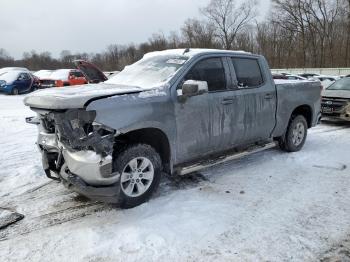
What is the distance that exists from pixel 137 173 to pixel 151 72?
5.33ft

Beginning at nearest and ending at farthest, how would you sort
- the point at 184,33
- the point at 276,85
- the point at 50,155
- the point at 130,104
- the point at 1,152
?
the point at 130,104
the point at 50,155
the point at 276,85
the point at 1,152
the point at 184,33

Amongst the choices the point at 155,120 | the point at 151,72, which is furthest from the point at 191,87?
the point at 151,72

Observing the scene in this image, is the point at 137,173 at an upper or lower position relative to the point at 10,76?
lower

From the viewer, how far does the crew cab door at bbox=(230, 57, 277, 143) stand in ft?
Answer: 19.6

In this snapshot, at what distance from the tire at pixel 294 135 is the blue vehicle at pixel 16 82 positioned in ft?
62.1

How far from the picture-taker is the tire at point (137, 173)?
4543 millimetres

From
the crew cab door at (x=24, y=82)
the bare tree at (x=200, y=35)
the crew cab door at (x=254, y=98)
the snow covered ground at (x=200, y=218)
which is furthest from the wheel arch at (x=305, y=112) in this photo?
the bare tree at (x=200, y=35)

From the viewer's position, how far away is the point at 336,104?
10508 millimetres

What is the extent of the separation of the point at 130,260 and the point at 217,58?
332cm

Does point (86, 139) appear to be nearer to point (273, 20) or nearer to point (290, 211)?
Result: point (290, 211)

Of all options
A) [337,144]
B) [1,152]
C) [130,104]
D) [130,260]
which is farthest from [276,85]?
[1,152]

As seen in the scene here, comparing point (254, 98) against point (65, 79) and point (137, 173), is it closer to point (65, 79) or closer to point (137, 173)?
point (137, 173)

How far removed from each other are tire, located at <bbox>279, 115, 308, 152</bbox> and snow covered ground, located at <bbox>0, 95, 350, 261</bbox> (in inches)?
29.9

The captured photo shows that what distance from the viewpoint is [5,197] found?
5.17 m
